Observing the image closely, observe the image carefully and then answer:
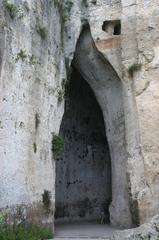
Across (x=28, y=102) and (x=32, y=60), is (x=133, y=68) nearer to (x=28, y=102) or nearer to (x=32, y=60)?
(x=32, y=60)

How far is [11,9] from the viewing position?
13.7 m

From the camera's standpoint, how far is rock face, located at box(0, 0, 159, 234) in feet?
43.8

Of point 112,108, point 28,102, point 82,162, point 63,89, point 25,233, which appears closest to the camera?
point 25,233

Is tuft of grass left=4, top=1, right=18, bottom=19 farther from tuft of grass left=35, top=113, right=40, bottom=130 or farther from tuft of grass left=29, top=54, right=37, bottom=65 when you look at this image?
tuft of grass left=35, top=113, right=40, bottom=130

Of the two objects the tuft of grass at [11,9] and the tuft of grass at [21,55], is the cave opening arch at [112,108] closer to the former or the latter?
the tuft of grass at [21,55]

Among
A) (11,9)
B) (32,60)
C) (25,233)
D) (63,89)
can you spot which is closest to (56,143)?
(63,89)

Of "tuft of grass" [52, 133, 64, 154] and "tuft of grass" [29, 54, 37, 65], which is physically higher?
"tuft of grass" [29, 54, 37, 65]

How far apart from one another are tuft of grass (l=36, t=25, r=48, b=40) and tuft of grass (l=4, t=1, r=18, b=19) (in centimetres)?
159

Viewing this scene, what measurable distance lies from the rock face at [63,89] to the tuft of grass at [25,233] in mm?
411

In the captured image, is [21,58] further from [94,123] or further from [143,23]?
[94,123]

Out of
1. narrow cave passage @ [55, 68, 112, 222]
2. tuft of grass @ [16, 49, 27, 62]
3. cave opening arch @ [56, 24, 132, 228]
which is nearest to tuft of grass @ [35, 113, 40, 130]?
tuft of grass @ [16, 49, 27, 62]

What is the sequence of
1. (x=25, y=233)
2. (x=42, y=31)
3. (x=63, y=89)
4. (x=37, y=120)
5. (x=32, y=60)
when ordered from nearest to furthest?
(x=25, y=233) → (x=32, y=60) → (x=37, y=120) → (x=42, y=31) → (x=63, y=89)

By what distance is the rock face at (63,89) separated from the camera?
13336 mm

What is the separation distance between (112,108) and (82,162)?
5.25m
